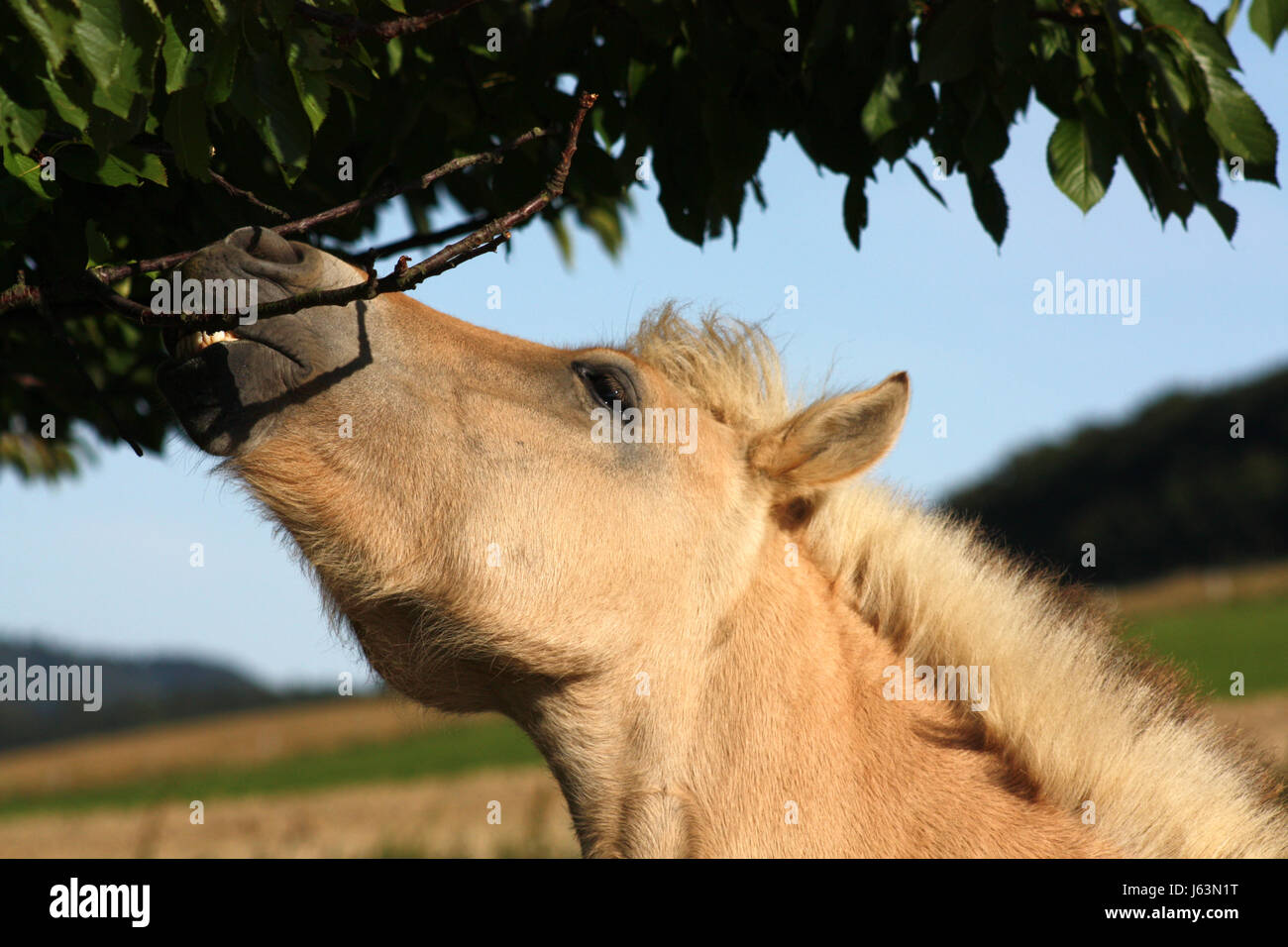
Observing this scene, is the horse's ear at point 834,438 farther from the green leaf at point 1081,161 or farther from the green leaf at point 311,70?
the green leaf at point 311,70

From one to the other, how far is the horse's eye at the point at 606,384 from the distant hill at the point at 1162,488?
190 ft

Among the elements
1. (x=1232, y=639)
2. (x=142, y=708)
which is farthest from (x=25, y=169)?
(x=142, y=708)

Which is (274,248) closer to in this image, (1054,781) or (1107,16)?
(1107,16)

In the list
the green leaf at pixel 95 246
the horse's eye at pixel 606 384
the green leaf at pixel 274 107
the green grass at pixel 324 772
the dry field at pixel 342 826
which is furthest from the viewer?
the green grass at pixel 324 772

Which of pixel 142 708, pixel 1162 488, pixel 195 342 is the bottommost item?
pixel 142 708

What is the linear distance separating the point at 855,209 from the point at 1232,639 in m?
29.0

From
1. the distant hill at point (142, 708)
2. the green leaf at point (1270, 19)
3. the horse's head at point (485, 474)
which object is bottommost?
the distant hill at point (142, 708)

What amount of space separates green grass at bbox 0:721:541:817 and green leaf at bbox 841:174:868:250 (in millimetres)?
19353

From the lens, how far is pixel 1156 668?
131 inches

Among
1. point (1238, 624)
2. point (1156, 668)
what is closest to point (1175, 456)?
point (1238, 624)

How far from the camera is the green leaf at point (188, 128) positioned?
7.13 ft

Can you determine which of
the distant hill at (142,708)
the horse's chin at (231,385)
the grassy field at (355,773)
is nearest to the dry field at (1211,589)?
the grassy field at (355,773)

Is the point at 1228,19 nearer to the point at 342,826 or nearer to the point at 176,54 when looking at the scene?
the point at 176,54

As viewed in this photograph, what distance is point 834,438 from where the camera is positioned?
124 inches
